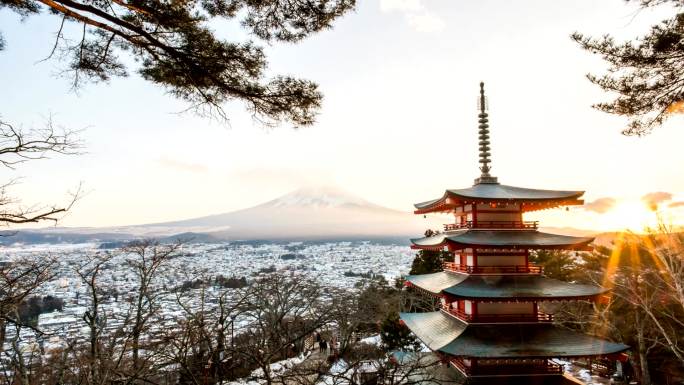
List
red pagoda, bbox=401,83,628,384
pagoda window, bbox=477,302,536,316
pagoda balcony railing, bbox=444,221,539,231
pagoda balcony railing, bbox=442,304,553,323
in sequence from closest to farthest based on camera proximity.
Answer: red pagoda, bbox=401,83,628,384 → pagoda balcony railing, bbox=442,304,553,323 → pagoda window, bbox=477,302,536,316 → pagoda balcony railing, bbox=444,221,539,231

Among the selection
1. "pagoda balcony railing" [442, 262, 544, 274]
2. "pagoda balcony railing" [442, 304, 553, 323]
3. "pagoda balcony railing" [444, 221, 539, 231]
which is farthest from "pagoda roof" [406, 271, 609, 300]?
"pagoda balcony railing" [444, 221, 539, 231]

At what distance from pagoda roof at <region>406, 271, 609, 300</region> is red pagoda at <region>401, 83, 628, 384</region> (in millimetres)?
24

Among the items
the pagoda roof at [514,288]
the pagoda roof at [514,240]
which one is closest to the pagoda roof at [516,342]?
the pagoda roof at [514,288]

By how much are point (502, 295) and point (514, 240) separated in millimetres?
1628

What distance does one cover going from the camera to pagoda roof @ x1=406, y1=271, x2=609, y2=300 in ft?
32.2

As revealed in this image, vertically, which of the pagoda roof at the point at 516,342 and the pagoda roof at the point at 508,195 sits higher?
the pagoda roof at the point at 508,195

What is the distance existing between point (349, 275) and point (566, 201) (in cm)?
5089

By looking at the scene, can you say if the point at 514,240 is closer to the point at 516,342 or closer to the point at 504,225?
the point at 504,225

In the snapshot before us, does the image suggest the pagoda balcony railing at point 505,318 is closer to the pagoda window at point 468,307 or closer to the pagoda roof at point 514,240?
the pagoda window at point 468,307

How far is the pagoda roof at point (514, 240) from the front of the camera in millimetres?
10344

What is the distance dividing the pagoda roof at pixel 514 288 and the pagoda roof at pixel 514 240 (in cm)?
92

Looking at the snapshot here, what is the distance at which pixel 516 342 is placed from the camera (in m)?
9.69

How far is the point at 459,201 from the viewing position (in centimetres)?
1079

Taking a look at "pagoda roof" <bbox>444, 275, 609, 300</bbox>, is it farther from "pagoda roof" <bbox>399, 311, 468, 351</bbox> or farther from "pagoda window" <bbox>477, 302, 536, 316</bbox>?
"pagoda roof" <bbox>399, 311, 468, 351</bbox>
